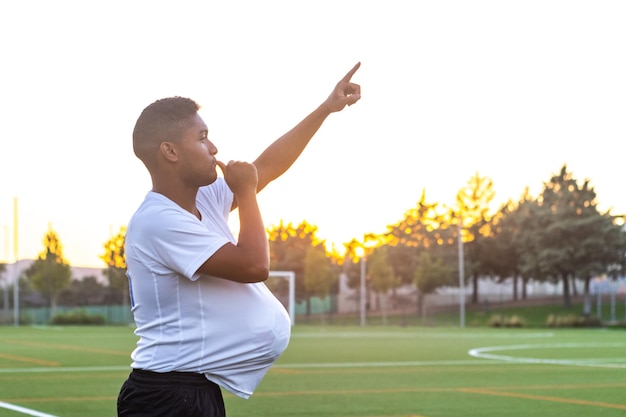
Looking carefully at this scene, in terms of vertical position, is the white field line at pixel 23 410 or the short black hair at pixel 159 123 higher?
the short black hair at pixel 159 123

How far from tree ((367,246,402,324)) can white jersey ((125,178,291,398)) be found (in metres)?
61.9

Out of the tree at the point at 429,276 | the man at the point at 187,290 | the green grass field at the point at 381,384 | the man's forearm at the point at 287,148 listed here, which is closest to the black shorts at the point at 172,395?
the man at the point at 187,290

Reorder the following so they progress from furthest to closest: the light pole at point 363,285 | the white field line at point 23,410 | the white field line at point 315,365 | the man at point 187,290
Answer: the light pole at point 363,285, the white field line at point 315,365, the white field line at point 23,410, the man at point 187,290

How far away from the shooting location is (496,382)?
1535 centimetres

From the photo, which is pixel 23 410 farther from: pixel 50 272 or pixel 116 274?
pixel 50 272

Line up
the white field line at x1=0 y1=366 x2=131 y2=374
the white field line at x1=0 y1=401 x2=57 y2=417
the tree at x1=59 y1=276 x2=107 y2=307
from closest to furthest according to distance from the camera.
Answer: the white field line at x1=0 y1=401 x2=57 y2=417
the white field line at x1=0 y1=366 x2=131 y2=374
the tree at x1=59 y1=276 x2=107 y2=307

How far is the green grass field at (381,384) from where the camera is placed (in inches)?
465

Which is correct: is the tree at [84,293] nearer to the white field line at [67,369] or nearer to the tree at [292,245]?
the tree at [292,245]

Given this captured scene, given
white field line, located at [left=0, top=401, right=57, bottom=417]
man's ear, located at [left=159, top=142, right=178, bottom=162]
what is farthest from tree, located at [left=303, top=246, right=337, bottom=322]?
man's ear, located at [left=159, top=142, right=178, bottom=162]

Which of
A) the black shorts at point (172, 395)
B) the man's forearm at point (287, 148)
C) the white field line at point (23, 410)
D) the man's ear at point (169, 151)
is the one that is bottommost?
the white field line at point (23, 410)

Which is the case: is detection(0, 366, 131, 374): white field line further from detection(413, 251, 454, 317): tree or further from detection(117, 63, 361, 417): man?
detection(413, 251, 454, 317): tree

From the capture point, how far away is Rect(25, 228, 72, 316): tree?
6525 cm

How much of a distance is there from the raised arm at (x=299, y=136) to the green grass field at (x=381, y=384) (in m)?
6.83

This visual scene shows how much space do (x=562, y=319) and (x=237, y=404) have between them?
1805 inches
